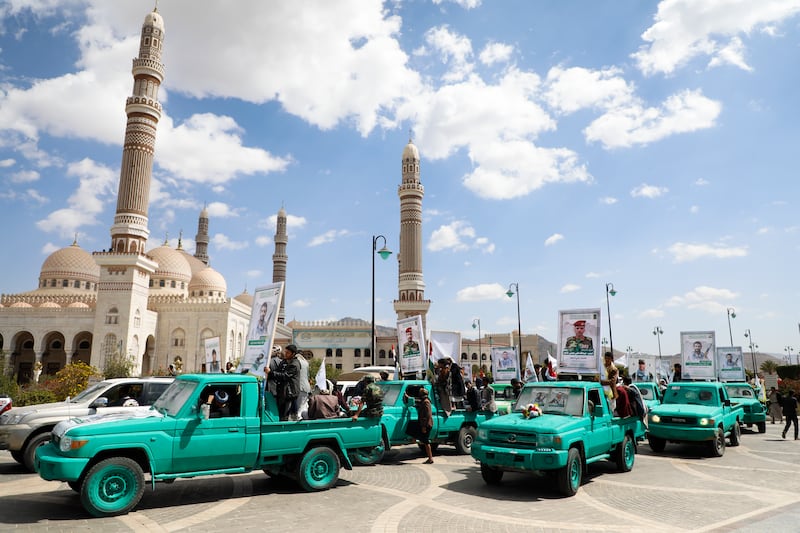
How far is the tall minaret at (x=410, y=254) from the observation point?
61469 mm

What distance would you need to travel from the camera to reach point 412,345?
1731 centimetres

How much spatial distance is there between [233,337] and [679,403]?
185ft

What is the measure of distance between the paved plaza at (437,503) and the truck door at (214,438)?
62cm

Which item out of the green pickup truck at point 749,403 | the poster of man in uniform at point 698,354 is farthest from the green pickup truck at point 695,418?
the poster of man in uniform at point 698,354

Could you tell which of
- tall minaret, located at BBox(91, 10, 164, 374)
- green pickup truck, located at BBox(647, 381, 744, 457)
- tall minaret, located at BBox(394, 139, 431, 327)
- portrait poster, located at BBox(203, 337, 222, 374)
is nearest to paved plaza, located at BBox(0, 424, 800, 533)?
green pickup truck, located at BBox(647, 381, 744, 457)

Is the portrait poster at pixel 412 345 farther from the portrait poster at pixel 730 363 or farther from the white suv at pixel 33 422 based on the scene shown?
the portrait poster at pixel 730 363

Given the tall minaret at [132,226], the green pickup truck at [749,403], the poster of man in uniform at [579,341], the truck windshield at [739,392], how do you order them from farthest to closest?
the tall minaret at [132,226]
the truck windshield at [739,392]
the green pickup truck at [749,403]
the poster of man in uniform at [579,341]

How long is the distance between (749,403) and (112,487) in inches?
727

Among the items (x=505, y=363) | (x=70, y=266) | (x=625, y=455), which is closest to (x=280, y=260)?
(x=70, y=266)

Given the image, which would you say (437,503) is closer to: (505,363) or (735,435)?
(735,435)

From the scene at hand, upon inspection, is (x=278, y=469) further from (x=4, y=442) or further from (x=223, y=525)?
(x=4, y=442)

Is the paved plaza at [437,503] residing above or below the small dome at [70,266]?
below

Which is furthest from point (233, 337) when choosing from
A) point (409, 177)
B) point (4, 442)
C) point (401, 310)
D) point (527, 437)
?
point (527, 437)

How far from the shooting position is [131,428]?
7.00m
